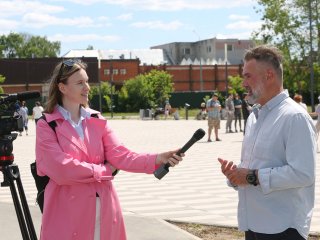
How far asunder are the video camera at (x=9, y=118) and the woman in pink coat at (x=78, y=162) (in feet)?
0.52

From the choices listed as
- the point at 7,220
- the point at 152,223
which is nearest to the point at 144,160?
the point at 152,223

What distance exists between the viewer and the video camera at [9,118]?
4281 mm

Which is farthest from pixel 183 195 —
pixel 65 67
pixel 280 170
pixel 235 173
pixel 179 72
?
pixel 179 72

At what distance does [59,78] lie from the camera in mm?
4336

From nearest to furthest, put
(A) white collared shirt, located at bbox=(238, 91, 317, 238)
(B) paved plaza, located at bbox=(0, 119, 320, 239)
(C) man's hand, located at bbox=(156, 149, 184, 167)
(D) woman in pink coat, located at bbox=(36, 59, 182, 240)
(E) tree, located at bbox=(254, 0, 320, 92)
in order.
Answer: (A) white collared shirt, located at bbox=(238, 91, 317, 238), (C) man's hand, located at bbox=(156, 149, 184, 167), (D) woman in pink coat, located at bbox=(36, 59, 182, 240), (B) paved plaza, located at bbox=(0, 119, 320, 239), (E) tree, located at bbox=(254, 0, 320, 92)

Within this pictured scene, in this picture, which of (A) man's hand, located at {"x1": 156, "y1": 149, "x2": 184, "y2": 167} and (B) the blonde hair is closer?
(A) man's hand, located at {"x1": 156, "y1": 149, "x2": 184, "y2": 167}

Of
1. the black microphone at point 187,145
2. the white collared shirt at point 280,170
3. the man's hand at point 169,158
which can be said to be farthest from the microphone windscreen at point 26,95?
the white collared shirt at point 280,170

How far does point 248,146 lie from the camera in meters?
4.05

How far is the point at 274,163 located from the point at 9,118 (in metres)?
1.64

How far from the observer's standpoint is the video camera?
4281 mm

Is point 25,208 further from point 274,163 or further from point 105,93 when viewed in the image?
point 105,93

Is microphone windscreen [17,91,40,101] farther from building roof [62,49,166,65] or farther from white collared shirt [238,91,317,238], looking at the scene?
Answer: building roof [62,49,166,65]

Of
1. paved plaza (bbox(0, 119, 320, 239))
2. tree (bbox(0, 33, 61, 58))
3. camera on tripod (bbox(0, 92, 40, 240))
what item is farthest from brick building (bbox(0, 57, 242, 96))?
camera on tripod (bbox(0, 92, 40, 240))

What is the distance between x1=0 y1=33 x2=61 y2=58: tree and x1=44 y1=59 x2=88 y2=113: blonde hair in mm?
137648
